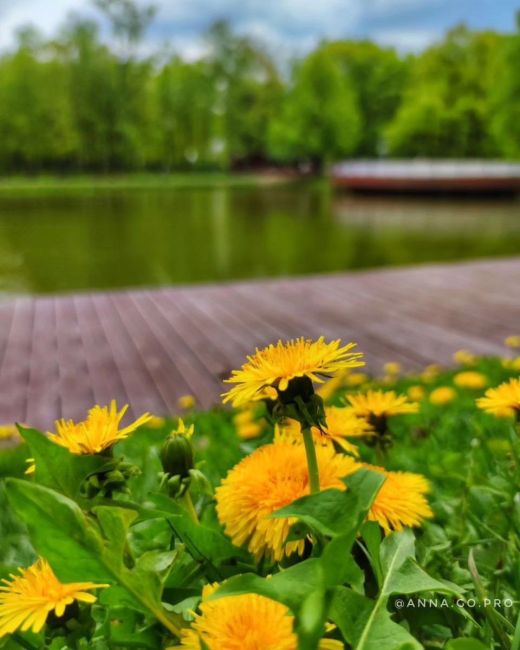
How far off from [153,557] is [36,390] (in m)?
2.72

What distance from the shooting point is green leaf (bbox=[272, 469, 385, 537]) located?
1.51 ft

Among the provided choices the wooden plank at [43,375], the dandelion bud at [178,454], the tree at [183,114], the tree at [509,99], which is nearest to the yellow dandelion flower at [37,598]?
the dandelion bud at [178,454]

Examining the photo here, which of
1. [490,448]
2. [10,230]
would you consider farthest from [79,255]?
[490,448]

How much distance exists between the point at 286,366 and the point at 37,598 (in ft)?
0.79

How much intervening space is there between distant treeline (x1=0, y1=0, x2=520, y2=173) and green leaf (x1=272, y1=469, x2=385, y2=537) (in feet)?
90.1

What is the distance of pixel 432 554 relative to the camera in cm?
73

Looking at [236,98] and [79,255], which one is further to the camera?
[236,98]

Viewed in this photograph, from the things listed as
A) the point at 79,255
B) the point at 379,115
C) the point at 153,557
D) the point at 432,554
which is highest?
the point at 379,115

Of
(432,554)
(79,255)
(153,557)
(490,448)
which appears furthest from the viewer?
(79,255)

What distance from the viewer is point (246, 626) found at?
0.41 m

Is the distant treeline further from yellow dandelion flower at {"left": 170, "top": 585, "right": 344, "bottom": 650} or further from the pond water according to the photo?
yellow dandelion flower at {"left": 170, "top": 585, "right": 344, "bottom": 650}

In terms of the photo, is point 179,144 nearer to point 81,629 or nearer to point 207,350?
point 207,350

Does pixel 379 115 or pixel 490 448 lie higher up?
pixel 379 115

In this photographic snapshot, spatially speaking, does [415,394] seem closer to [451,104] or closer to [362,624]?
[362,624]
